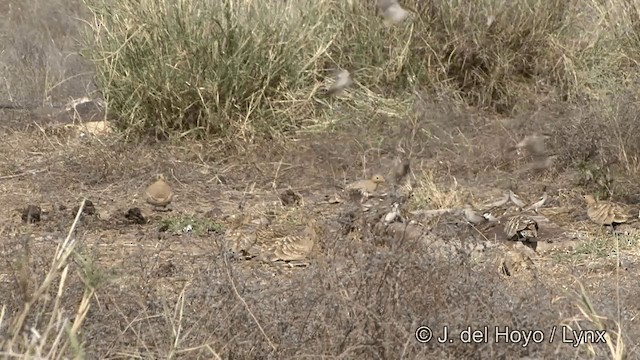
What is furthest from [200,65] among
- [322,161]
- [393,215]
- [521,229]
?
[393,215]

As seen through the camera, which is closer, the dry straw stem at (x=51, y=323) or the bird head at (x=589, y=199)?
the dry straw stem at (x=51, y=323)

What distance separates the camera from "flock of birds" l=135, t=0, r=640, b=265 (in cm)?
464

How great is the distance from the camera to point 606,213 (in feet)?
17.2

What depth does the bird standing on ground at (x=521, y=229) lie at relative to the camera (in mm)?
4977

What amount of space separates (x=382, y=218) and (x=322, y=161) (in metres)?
2.43

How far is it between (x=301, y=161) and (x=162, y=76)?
3.53ft

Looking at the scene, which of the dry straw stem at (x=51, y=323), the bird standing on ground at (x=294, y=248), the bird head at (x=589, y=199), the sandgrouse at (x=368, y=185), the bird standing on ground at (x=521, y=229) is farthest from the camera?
the sandgrouse at (x=368, y=185)

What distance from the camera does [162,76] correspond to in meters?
6.87

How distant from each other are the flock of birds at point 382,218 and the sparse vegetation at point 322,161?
10cm

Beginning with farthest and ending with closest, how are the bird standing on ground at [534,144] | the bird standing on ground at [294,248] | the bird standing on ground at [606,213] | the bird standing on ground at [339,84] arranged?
the bird standing on ground at [339,84] < the bird standing on ground at [534,144] < the bird standing on ground at [606,213] < the bird standing on ground at [294,248]

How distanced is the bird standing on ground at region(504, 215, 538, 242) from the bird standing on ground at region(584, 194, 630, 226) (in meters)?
0.37

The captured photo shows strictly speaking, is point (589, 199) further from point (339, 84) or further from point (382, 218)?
point (339, 84)

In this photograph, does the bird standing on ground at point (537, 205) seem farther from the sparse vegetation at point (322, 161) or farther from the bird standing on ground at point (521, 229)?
the bird standing on ground at point (521, 229)

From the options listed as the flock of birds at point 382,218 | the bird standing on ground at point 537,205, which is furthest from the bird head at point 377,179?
the bird standing on ground at point 537,205
